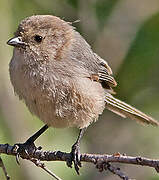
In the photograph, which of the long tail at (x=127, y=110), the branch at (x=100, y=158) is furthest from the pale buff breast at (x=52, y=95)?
the long tail at (x=127, y=110)

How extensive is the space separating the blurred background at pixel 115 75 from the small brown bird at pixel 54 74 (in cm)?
38

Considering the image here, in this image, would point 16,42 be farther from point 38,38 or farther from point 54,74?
point 54,74

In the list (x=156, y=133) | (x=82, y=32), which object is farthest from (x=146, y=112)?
(x=82, y=32)

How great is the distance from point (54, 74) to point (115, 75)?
162cm

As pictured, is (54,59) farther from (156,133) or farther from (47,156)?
(156,133)

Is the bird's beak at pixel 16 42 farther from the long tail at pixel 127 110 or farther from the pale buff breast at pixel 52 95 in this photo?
the long tail at pixel 127 110

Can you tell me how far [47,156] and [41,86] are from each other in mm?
695

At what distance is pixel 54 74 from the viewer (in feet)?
17.2

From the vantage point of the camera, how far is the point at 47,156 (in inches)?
191

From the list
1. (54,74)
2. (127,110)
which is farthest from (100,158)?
(127,110)

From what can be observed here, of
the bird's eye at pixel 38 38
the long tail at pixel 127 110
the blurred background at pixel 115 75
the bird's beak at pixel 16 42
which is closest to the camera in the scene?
the bird's beak at pixel 16 42

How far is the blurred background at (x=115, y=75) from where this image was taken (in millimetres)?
6039

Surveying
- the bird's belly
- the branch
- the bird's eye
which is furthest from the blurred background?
the bird's eye

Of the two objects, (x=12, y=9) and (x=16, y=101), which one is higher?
(x=12, y=9)
